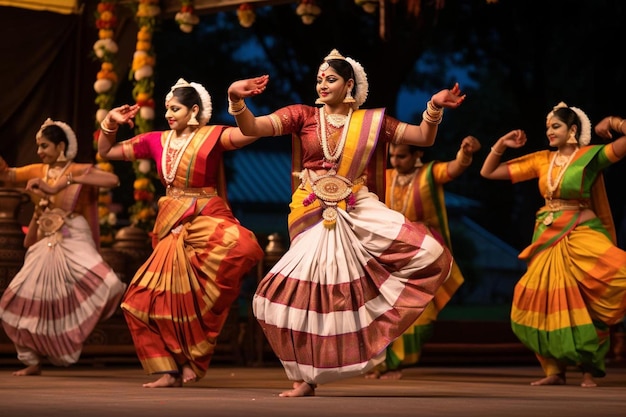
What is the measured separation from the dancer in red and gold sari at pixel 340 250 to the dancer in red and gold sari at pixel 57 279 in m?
2.44

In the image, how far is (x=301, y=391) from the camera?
644 centimetres

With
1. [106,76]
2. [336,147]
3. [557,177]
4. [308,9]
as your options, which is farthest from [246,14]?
[336,147]

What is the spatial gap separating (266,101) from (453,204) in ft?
21.7

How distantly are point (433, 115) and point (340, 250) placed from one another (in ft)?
2.47

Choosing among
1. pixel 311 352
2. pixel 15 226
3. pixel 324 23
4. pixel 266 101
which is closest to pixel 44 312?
pixel 15 226

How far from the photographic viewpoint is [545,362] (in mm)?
8539

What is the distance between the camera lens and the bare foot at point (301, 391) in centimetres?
641

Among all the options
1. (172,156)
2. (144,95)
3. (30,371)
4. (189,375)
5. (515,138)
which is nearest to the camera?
(189,375)

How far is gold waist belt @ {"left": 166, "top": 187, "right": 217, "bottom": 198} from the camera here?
7.69 m

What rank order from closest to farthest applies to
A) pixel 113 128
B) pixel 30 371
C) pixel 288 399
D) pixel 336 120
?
pixel 288 399 → pixel 336 120 → pixel 113 128 → pixel 30 371

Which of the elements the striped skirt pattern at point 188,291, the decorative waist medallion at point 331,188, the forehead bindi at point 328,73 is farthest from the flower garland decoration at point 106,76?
the decorative waist medallion at point 331,188

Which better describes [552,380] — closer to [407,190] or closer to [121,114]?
[407,190]

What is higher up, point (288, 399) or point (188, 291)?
point (188, 291)

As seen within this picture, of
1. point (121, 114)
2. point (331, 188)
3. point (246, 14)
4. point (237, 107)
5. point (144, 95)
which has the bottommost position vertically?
point (331, 188)
